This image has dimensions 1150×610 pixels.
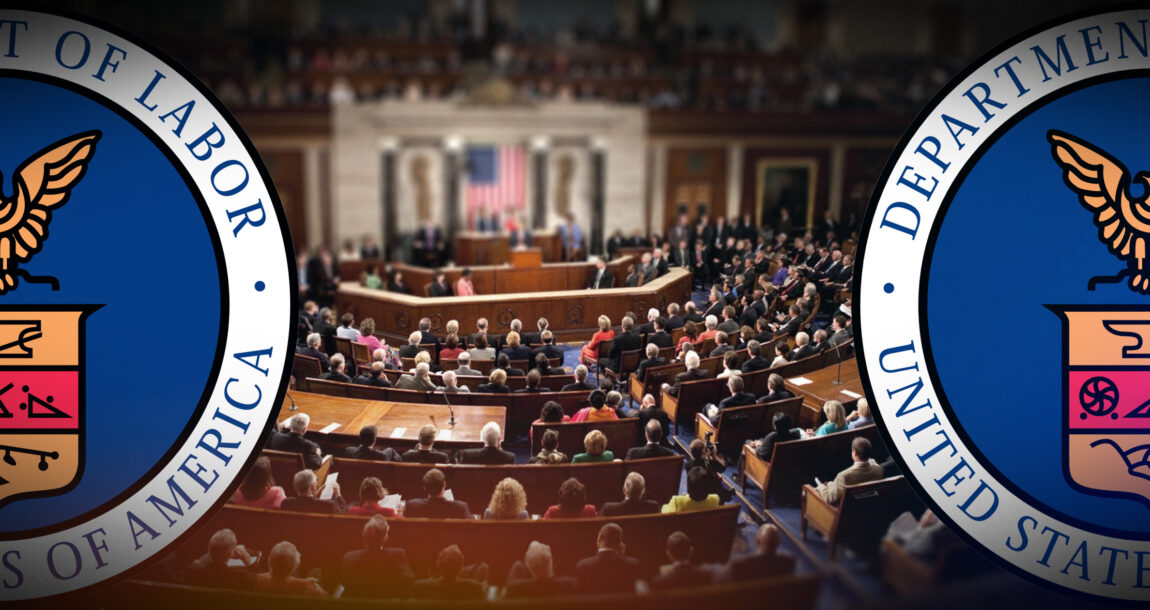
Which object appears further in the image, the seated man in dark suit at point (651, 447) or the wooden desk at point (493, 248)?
the wooden desk at point (493, 248)

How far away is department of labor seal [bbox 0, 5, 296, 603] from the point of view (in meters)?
4.26

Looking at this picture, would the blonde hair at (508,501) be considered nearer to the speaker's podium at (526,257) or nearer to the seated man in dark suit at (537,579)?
the seated man in dark suit at (537,579)

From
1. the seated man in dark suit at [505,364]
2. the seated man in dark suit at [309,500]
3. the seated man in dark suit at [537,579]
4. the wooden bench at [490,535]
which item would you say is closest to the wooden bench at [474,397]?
the seated man in dark suit at [505,364]

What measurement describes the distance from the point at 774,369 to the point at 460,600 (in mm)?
2152

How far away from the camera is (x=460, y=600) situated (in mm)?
4320

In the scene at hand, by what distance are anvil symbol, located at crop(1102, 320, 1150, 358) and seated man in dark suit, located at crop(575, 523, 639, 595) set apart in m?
2.99

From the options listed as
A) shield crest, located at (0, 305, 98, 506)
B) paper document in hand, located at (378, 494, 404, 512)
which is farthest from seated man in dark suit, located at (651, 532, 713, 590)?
shield crest, located at (0, 305, 98, 506)

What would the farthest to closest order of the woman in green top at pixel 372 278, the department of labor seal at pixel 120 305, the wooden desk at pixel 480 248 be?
the wooden desk at pixel 480 248, the woman in green top at pixel 372 278, the department of labor seal at pixel 120 305

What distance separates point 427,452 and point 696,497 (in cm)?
156

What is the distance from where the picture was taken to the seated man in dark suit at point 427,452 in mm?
4602

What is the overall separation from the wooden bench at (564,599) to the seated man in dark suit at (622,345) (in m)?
1.25

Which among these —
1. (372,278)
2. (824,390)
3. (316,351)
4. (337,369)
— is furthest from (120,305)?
(824,390)

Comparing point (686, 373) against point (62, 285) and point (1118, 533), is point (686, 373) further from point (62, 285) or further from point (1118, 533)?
point (62, 285)

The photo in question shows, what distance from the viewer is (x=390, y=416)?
4.61 m
